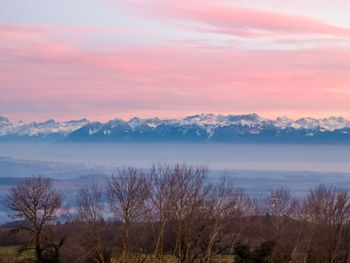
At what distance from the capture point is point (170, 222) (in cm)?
5503

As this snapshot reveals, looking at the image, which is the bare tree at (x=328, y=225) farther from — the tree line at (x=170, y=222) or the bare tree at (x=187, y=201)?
the bare tree at (x=187, y=201)

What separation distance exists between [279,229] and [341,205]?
8.10m

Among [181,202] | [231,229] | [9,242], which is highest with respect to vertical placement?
[181,202]

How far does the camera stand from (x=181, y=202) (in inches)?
1998

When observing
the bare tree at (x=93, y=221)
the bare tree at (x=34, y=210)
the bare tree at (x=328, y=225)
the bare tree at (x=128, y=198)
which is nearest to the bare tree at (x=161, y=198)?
the bare tree at (x=128, y=198)

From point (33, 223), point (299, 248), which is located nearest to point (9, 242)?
point (33, 223)

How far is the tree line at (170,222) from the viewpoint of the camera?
5219cm

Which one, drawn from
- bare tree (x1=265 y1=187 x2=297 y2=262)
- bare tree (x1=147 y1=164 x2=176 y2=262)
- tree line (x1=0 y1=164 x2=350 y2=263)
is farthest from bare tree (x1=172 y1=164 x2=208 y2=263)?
bare tree (x1=265 y1=187 x2=297 y2=262)

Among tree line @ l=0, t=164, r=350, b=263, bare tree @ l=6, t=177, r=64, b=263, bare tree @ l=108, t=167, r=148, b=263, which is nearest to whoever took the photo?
bare tree @ l=108, t=167, r=148, b=263

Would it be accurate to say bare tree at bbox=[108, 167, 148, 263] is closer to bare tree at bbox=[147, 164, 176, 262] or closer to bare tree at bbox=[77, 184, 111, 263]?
bare tree at bbox=[147, 164, 176, 262]

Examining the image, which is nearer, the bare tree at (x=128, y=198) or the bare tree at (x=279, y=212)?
the bare tree at (x=128, y=198)

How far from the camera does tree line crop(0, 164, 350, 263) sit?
5219 centimetres

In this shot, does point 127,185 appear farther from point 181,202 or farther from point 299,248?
point 299,248

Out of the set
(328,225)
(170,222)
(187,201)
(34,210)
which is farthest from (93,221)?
(328,225)
